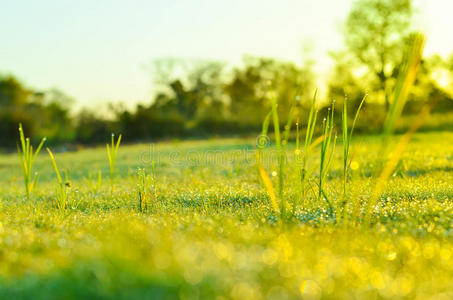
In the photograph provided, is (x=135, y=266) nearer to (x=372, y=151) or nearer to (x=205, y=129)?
(x=372, y=151)

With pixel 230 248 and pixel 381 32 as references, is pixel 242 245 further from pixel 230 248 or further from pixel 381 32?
pixel 381 32

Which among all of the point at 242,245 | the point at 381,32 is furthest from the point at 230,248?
the point at 381,32

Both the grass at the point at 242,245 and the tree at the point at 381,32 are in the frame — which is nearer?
the grass at the point at 242,245

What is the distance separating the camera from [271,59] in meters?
38.7

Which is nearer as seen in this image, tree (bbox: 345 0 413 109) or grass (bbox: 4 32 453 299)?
grass (bbox: 4 32 453 299)

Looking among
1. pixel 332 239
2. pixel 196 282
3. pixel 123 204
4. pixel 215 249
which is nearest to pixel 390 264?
pixel 332 239

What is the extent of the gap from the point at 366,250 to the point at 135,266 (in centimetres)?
185

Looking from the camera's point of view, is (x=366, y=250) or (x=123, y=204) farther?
(x=123, y=204)

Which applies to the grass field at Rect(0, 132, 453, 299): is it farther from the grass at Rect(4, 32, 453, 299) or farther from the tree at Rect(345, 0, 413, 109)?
the tree at Rect(345, 0, 413, 109)

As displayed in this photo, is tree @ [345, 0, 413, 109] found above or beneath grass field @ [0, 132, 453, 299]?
above

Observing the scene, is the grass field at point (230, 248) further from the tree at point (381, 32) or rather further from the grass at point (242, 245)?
the tree at point (381, 32)

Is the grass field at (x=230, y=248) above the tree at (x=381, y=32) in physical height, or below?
below

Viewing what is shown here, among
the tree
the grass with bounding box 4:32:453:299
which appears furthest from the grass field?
the tree

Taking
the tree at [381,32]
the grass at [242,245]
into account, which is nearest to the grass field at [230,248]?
the grass at [242,245]
